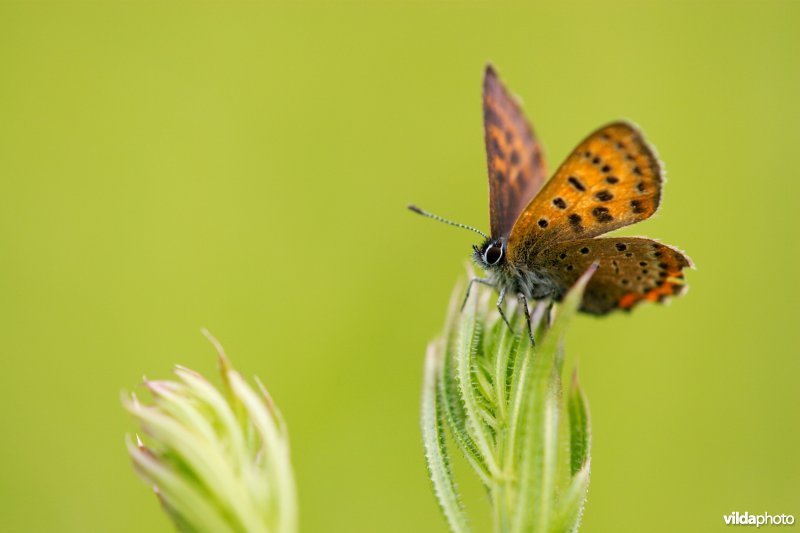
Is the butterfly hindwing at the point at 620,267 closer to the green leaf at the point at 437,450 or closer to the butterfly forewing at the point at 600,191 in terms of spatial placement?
the butterfly forewing at the point at 600,191

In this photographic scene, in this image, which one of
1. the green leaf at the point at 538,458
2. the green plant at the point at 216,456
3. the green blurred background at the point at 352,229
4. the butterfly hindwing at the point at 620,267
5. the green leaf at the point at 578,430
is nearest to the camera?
the green plant at the point at 216,456

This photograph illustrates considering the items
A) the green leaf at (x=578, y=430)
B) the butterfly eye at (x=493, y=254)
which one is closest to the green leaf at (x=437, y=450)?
the green leaf at (x=578, y=430)

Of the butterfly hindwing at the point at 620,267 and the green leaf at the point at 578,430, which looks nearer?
the green leaf at the point at 578,430

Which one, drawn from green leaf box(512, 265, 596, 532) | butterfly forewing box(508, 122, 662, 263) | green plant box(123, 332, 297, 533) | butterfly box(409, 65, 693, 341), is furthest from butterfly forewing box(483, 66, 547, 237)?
green plant box(123, 332, 297, 533)

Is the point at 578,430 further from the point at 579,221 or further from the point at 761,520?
the point at 761,520

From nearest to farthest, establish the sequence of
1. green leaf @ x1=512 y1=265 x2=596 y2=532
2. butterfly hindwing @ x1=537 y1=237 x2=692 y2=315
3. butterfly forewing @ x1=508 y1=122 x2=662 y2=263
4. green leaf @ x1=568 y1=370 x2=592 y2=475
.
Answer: green leaf @ x1=512 y1=265 x2=596 y2=532, green leaf @ x1=568 y1=370 x2=592 y2=475, butterfly forewing @ x1=508 y1=122 x2=662 y2=263, butterfly hindwing @ x1=537 y1=237 x2=692 y2=315

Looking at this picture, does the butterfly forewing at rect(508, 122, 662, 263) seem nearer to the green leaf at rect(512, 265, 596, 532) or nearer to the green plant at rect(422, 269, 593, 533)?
the green plant at rect(422, 269, 593, 533)

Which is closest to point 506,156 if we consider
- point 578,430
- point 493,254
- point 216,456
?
point 493,254
